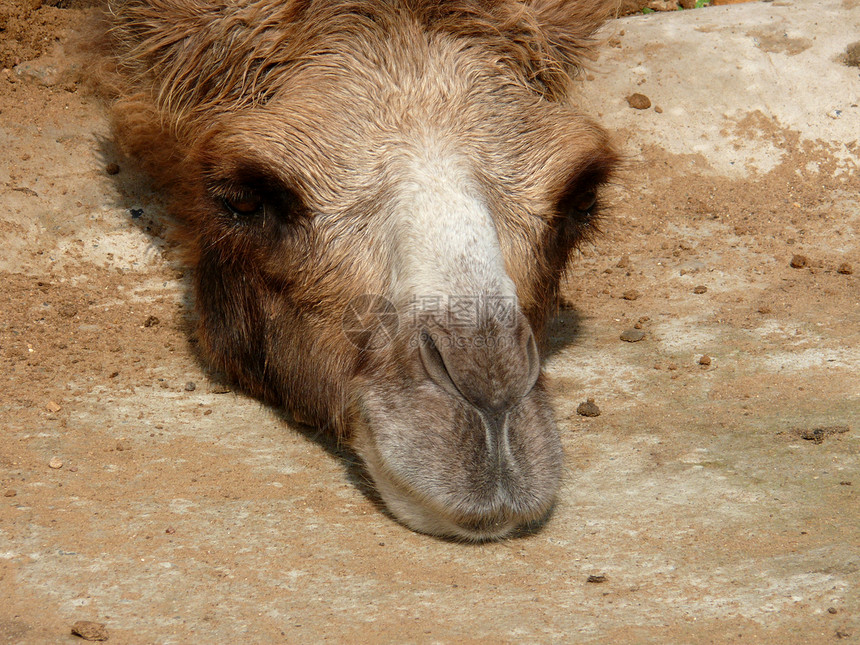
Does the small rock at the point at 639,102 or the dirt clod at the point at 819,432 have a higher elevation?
the dirt clod at the point at 819,432

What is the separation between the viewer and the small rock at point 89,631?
109 inches

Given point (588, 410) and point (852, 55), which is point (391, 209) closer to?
point (588, 410)

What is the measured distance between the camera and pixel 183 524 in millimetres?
3467

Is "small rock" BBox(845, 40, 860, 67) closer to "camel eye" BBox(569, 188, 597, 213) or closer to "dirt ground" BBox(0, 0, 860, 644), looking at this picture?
"dirt ground" BBox(0, 0, 860, 644)

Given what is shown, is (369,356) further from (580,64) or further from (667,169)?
(667,169)

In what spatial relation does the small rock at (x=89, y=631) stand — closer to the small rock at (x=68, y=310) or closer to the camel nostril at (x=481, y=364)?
the camel nostril at (x=481, y=364)

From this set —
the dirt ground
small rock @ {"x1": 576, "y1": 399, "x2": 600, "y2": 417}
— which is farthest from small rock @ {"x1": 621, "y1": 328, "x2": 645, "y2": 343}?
small rock @ {"x1": 576, "y1": 399, "x2": 600, "y2": 417}

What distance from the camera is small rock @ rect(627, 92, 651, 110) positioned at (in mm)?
7418

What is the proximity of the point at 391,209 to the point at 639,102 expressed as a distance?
4296 millimetres

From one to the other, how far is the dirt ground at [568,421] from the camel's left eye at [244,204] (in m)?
0.99

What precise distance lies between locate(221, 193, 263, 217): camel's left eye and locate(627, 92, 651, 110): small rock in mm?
4304

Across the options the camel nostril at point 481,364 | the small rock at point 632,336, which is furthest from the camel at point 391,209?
the small rock at point 632,336

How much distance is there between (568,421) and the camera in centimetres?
446

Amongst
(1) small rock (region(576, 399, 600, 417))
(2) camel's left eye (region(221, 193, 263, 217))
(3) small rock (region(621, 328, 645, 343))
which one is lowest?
(3) small rock (region(621, 328, 645, 343))
